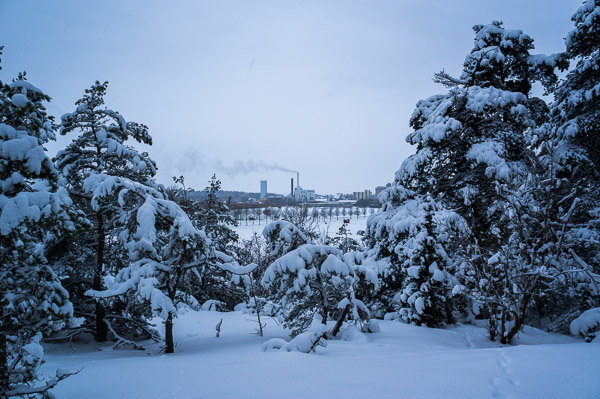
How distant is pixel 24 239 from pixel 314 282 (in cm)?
524

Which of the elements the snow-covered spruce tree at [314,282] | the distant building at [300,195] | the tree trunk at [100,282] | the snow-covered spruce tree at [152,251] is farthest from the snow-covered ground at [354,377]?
the distant building at [300,195]

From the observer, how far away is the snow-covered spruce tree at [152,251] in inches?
219

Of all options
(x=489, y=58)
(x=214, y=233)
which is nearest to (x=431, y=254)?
(x=489, y=58)

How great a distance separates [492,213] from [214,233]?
15.2 metres

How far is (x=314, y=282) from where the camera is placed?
695 cm

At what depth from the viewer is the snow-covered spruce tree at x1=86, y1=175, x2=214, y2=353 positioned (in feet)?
18.2

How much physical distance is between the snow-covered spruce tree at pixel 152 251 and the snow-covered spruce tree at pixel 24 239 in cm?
203

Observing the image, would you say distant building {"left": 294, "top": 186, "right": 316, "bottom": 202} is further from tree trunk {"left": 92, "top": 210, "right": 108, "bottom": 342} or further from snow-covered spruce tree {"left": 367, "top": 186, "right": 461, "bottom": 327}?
tree trunk {"left": 92, "top": 210, "right": 108, "bottom": 342}

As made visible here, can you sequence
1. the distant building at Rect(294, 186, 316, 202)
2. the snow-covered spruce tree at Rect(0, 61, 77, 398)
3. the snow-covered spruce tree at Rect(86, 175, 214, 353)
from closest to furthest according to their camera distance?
the snow-covered spruce tree at Rect(0, 61, 77, 398), the snow-covered spruce tree at Rect(86, 175, 214, 353), the distant building at Rect(294, 186, 316, 202)

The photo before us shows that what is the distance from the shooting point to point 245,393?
2.93m

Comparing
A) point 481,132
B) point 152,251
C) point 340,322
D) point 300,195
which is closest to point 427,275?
point 340,322

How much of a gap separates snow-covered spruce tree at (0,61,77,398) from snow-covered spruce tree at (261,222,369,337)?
3.67m

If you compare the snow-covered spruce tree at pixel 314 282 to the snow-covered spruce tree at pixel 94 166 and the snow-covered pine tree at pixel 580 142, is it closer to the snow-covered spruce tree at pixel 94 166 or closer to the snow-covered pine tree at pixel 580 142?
the snow-covered spruce tree at pixel 94 166

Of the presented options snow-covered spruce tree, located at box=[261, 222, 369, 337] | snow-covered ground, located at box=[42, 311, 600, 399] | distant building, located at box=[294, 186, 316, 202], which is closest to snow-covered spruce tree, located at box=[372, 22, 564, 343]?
snow-covered spruce tree, located at box=[261, 222, 369, 337]
